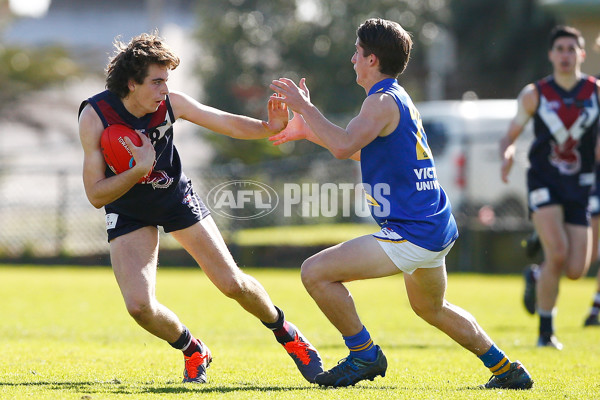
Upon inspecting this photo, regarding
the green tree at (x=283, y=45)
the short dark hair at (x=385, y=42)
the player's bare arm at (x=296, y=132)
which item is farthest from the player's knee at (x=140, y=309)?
the green tree at (x=283, y=45)

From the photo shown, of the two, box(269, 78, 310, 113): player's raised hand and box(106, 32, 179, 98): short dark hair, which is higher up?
box(106, 32, 179, 98): short dark hair

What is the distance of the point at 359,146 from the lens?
523 cm

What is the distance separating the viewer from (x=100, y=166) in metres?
5.60

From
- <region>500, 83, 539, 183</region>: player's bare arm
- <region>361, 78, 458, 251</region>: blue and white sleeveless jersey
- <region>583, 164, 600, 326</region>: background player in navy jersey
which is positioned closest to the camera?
<region>361, 78, 458, 251</region>: blue and white sleeveless jersey

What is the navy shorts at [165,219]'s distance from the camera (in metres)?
5.84

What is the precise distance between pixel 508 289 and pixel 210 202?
6055mm

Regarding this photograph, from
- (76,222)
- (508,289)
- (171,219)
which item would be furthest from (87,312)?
(76,222)

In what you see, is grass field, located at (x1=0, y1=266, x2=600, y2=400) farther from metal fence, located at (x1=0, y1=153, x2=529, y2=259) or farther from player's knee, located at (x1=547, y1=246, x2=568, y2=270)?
metal fence, located at (x1=0, y1=153, x2=529, y2=259)

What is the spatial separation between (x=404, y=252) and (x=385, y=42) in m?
1.22

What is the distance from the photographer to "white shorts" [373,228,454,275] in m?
5.28

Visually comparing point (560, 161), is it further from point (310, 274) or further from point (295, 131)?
point (310, 274)

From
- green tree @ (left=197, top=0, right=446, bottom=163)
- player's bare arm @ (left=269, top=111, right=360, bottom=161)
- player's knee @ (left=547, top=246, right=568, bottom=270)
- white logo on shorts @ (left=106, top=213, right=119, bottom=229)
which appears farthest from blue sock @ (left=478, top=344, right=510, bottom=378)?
green tree @ (left=197, top=0, right=446, bottom=163)

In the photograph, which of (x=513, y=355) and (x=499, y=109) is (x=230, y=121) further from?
(x=499, y=109)

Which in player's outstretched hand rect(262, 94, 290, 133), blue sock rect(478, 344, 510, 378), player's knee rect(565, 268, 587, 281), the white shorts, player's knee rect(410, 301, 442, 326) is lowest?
player's knee rect(565, 268, 587, 281)
